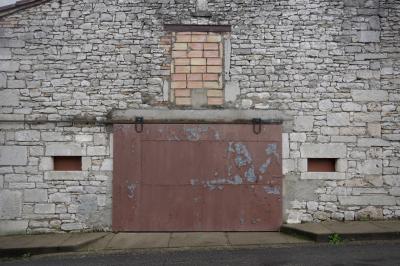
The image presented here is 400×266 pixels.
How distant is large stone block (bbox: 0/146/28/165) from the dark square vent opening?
17.8 feet

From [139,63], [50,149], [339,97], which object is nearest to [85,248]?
[50,149]

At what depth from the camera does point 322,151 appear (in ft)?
23.8

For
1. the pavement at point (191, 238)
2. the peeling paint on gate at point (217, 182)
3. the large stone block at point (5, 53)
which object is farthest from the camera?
the large stone block at point (5, 53)

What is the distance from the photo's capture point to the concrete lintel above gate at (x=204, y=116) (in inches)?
Answer: 285

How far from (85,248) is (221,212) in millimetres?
2501

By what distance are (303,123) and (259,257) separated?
286 centimetres

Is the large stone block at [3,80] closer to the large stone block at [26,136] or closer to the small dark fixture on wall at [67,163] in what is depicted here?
the large stone block at [26,136]

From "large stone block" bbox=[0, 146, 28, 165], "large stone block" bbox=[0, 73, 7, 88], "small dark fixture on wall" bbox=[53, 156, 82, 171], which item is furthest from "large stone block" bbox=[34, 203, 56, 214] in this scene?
"large stone block" bbox=[0, 73, 7, 88]

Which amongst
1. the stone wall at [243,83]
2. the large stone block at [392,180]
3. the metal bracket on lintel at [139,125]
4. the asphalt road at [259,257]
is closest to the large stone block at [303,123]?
the stone wall at [243,83]

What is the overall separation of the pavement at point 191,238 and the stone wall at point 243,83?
17.6 inches

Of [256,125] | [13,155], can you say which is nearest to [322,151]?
[256,125]

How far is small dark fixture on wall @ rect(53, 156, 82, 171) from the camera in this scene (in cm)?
728

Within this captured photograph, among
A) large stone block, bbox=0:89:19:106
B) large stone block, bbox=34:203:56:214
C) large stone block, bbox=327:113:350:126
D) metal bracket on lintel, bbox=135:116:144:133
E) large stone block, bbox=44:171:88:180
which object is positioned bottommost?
large stone block, bbox=34:203:56:214

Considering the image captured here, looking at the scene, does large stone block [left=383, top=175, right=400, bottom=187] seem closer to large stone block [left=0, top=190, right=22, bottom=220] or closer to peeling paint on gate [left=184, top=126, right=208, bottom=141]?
peeling paint on gate [left=184, top=126, right=208, bottom=141]
